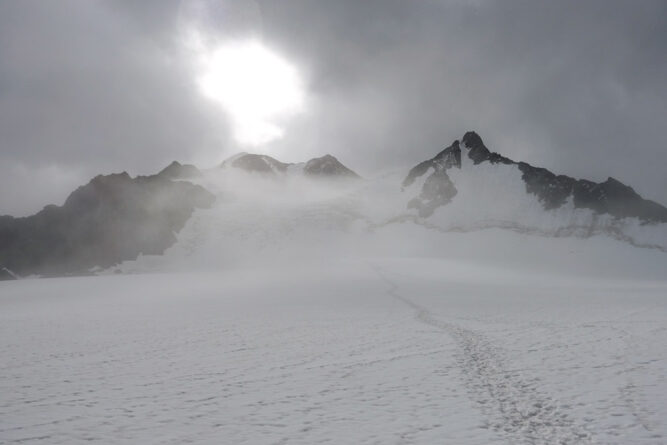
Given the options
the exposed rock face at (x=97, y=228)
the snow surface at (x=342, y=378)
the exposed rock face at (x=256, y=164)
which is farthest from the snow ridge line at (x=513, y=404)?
the exposed rock face at (x=256, y=164)

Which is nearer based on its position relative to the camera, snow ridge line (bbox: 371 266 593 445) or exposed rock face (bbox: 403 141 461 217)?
snow ridge line (bbox: 371 266 593 445)

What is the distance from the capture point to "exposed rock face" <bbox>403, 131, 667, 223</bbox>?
9894cm

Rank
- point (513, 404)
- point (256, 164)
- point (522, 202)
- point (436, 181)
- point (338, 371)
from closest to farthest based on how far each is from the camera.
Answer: point (513, 404) < point (338, 371) < point (522, 202) < point (436, 181) < point (256, 164)

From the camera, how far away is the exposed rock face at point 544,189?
98.9 m

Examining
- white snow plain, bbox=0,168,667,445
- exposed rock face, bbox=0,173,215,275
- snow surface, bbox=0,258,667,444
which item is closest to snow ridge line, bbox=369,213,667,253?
exposed rock face, bbox=0,173,215,275

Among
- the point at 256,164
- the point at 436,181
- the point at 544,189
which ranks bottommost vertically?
the point at 544,189

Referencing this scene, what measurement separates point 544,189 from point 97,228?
391 ft

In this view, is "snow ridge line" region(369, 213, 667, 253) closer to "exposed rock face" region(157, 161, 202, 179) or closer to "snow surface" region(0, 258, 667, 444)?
"snow surface" region(0, 258, 667, 444)

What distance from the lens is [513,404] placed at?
338 inches

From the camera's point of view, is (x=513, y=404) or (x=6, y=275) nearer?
(x=513, y=404)

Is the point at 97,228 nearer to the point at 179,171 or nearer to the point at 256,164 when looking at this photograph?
the point at 179,171

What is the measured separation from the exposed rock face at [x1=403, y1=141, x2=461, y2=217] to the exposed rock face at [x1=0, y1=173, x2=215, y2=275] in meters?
65.4

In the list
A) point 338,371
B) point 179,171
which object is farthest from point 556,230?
point 179,171

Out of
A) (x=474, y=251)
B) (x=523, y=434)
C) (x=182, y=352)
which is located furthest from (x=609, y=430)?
(x=474, y=251)
